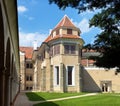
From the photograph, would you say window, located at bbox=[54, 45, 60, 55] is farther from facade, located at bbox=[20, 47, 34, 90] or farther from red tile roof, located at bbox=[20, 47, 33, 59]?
red tile roof, located at bbox=[20, 47, 33, 59]

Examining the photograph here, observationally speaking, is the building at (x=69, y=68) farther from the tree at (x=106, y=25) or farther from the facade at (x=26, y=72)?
the tree at (x=106, y=25)

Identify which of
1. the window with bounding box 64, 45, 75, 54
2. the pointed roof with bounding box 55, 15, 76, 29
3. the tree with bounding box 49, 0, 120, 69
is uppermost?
the pointed roof with bounding box 55, 15, 76, 29

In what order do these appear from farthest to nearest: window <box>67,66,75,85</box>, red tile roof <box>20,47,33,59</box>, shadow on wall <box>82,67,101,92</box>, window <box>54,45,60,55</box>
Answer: red tile roof <box>20,47,33,59</box>, shadow on wall <box>82,67,101,92</box>, window <box>54,45,60,55</box>, window <box>67,66,75,85</box>

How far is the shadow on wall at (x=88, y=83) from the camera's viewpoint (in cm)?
6131

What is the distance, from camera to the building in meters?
56.3

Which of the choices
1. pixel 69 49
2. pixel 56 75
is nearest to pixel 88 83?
pixel 56 75

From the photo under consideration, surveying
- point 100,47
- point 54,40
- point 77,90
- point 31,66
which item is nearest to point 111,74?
point 77,90

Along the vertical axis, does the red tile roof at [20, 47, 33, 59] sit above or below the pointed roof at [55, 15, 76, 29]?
below

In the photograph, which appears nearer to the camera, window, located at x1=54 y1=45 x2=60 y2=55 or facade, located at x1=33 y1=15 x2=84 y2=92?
facade, located at x1=33 y1=15 x2=84 y2=92

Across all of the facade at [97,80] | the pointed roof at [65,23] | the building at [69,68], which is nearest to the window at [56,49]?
the building at [69,68]

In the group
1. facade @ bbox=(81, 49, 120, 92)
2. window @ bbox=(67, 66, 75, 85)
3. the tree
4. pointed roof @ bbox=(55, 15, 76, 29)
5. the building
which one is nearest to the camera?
the tree

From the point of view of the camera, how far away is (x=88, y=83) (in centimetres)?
6162

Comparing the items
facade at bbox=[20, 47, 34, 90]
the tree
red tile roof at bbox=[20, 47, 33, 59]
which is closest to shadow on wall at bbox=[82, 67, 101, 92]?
facade at bbox=[20, 47, 34, 90]

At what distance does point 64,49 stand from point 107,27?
44689mm
